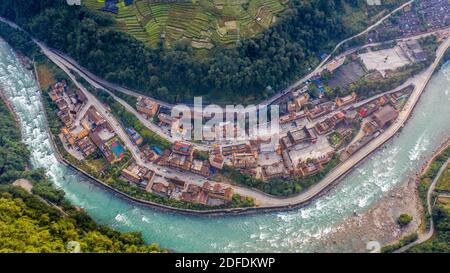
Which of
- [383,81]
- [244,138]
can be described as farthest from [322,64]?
[244,138]

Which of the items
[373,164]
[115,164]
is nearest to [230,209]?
[115,164]

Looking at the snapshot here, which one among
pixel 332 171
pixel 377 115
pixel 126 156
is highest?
pixel 377 115

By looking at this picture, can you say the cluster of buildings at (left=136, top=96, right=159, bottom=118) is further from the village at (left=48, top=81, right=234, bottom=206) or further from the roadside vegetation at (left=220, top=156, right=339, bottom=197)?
the roadside vegetation at (left=220, top=156, right=339, bottom=197)

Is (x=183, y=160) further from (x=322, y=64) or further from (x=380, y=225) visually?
(x=322, y=64)

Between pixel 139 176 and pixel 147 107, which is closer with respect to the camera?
pixel 139 176

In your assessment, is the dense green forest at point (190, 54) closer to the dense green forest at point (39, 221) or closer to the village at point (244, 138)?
the village at point (244, 138)

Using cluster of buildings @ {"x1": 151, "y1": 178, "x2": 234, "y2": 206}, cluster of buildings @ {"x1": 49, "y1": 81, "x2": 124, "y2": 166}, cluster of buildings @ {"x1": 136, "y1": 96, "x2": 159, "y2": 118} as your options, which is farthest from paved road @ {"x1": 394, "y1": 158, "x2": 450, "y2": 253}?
cluster of buildings @ {"x1": 49, "y1": 81, "x2": 124, "y2": 166}
